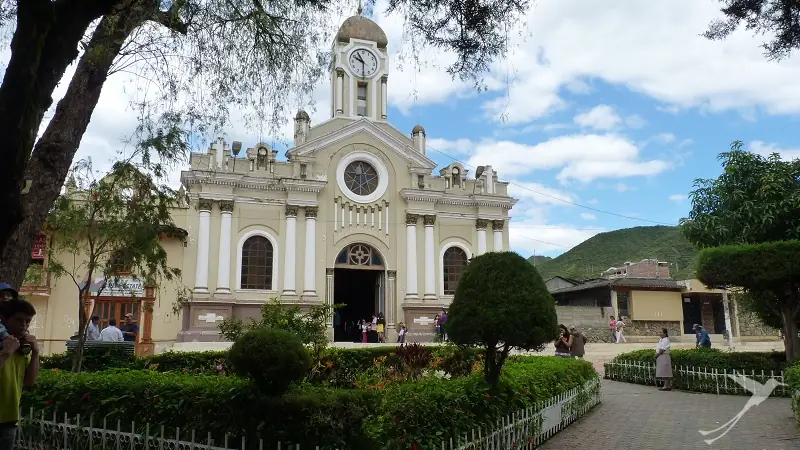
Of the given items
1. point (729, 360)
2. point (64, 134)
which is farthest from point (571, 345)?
point (64, 134)

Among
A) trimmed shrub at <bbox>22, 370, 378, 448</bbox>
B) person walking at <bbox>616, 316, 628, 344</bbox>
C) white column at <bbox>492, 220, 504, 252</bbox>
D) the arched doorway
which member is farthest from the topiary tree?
person walking at <bbox>616, 316, 628, 344</bbox>

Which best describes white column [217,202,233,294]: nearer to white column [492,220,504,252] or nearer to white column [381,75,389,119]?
white column [381,75,389,119]

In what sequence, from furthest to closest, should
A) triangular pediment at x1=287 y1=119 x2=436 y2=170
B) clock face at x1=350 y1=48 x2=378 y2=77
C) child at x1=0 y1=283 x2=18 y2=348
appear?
clock face at x1=350 y1=48 x2=378 y2=77
triangular pediment at x1=287 y1=119 x2=436 y2=170
child at x1=0 y1=283 x2=18 y2=348

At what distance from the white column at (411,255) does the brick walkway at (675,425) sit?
15161mm

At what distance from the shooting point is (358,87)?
3116 centimetres

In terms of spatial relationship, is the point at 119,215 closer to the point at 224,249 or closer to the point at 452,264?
the point at 224,249

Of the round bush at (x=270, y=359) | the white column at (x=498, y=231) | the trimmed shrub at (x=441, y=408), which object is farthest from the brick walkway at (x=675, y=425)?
the white column at (x=498, y=231)

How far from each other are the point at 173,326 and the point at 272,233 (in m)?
5.80

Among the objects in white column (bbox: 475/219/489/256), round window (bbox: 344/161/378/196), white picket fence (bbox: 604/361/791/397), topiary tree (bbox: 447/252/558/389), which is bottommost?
white picket fence (bbox: 604/361/791/397)

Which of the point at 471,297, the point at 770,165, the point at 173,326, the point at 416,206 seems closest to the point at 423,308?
the point at 416,206

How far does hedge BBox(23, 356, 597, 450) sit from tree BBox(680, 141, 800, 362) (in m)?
13.3

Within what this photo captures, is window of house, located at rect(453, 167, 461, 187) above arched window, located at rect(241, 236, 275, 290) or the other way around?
above

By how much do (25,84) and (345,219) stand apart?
24175mm

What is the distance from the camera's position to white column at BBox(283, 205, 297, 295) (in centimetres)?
2639
